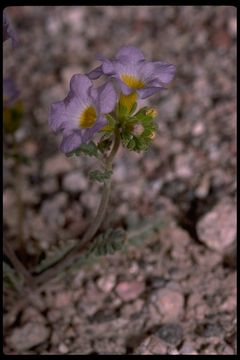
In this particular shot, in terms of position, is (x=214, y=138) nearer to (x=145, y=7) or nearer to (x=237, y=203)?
(x=237, y=203)

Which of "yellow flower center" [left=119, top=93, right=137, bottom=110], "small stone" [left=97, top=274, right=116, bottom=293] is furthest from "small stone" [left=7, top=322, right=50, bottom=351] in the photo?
"yellow flower center" [left=119, top=93, right=137, bottom=110]

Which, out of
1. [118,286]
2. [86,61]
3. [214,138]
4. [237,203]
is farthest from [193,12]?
[118,286]

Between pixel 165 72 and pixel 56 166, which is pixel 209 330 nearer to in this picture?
pixel 165 72

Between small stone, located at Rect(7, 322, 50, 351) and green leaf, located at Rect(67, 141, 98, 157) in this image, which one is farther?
small stone, located at Rect(7, 322, 50, 351)

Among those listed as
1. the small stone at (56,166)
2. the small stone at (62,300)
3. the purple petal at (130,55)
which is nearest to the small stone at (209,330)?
the small stone at (62,300)

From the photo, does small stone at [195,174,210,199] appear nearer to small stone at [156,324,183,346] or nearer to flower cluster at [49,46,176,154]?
small stone at [156,324,183,346]

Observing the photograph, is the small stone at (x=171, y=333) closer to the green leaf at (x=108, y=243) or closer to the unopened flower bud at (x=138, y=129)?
the green leaf at (x=108, y=243)


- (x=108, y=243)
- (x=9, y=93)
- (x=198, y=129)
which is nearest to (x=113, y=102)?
(x=108, y=243)
